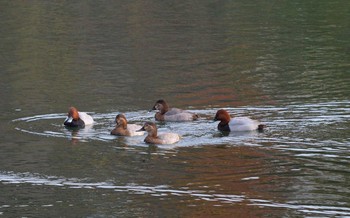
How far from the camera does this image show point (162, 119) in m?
21.4

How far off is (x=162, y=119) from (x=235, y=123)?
6.40 feet

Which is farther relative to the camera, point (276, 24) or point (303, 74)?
point (276, 24)

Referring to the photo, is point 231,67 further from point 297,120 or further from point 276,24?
point 276,24

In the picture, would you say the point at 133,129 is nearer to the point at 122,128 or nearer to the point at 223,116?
the point at 122,128

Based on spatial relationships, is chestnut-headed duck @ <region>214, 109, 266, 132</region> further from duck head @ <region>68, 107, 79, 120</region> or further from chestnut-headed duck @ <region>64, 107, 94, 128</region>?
duck head @ <region>68, 107, 79, 120</region>

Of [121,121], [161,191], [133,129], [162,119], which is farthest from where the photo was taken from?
[162,119]

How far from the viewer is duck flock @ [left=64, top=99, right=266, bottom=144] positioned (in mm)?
19359

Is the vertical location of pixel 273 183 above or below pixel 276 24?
below

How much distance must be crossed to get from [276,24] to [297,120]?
1949cm

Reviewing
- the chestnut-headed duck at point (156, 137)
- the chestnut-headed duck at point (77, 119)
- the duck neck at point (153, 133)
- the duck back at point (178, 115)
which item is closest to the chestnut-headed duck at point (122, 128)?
the chestnut-headed duck at point (156, 137)

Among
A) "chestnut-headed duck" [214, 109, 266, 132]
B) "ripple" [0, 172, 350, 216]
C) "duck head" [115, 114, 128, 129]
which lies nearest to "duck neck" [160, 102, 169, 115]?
"chestnut-headed duck" [214, 109, 266, 132]

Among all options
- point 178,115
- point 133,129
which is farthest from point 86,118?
point 178,115

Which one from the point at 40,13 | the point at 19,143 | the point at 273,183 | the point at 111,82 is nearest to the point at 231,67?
the point at 111,82

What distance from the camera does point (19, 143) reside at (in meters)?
19.6
